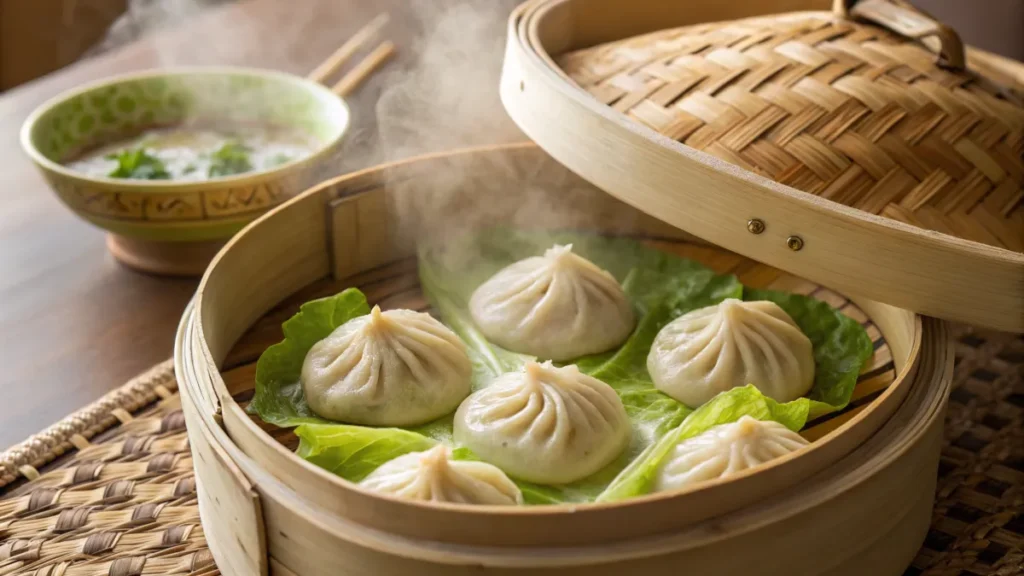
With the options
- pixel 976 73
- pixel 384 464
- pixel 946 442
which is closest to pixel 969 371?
pixel 946 442

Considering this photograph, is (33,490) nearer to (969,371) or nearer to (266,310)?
(266,310)

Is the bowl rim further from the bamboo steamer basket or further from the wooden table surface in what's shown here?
the bamboo steamer basket

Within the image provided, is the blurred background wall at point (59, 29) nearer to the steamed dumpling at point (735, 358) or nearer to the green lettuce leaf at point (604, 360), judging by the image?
the green lettuce leaf at point (604, 360)

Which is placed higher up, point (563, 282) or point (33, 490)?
point (563, 282)

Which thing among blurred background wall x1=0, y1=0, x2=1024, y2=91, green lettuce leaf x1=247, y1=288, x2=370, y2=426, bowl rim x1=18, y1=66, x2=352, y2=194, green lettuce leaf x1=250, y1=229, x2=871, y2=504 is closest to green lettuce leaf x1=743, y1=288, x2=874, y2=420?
green lettuce leaf x1=250, y1=229, x2=871, y2=504

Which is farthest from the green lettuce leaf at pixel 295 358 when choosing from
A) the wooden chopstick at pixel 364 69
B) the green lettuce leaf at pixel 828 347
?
the wooden chopstick at pixel 364 69

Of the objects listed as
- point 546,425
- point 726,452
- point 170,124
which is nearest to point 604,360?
point 546,425

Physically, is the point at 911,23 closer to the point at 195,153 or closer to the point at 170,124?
the point at 195,153
